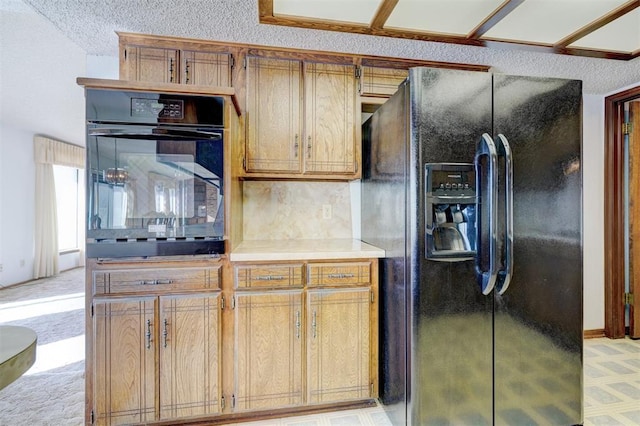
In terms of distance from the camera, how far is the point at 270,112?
6.94 ft

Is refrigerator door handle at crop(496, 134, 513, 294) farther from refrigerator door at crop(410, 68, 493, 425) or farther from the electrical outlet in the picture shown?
the electrical outlet

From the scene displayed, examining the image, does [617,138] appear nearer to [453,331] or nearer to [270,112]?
[453,331]

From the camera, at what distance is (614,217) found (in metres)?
2.91

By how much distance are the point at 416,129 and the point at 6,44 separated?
3.09 m

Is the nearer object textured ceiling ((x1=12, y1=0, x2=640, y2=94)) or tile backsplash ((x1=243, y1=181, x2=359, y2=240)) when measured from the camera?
textured ceiling ((x1=12, y1=0, x2=640, y2=94))

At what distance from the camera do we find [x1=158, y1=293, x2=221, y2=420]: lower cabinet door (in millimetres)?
1658

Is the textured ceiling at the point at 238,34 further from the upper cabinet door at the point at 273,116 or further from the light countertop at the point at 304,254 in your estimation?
the light countertop at the point at 304,254

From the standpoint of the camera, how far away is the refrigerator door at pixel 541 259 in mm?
1602

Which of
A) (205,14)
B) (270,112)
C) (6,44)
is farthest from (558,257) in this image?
(6,44)

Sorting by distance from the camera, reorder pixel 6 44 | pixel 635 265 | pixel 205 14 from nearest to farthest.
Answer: pixel 205 14 < pixel 6 44 < pixel 635 265

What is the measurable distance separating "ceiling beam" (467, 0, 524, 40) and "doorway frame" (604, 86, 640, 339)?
78.8 inches

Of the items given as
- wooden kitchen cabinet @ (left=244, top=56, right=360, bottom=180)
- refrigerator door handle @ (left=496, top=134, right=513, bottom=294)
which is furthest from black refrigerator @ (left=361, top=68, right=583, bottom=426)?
wooden kitchen cabinet @ (left=244, top=56, right=360, bottom=180)

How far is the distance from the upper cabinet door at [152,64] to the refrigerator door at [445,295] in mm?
1508

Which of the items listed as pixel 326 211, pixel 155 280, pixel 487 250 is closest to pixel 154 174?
pixel 155 280
